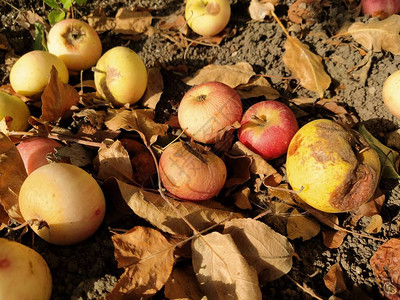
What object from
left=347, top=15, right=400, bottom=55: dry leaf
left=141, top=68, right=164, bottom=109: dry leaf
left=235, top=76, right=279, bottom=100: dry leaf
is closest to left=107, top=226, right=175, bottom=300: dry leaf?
left=141, top=68, right=164, bottom=109: dry leaf

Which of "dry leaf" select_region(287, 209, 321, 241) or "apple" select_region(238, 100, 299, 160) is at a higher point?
"apple" select_region(238, 100, 299, 160)

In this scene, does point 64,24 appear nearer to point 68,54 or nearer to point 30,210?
point 68,54

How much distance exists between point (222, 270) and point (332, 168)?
726mm

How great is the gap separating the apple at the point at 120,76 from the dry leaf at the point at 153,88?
0.10 metres

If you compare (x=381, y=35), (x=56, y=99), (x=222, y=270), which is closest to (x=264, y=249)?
(x=222, y=270)

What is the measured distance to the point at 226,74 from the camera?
2.68 meters

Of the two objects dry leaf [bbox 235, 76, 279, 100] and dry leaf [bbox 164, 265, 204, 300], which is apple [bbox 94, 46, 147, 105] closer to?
dry leaf [bbox 235, 76, 279, 100]

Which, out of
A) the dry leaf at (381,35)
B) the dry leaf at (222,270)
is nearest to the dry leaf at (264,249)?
the dry leaf at (222,270)

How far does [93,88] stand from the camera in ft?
9.05

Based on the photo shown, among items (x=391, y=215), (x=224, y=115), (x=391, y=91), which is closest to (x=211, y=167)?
(x=224, y=115)

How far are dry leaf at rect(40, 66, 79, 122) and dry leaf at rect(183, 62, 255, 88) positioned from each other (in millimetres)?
827

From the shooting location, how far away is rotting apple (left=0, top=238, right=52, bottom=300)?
4.81 ft

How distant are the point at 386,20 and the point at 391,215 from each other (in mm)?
1447

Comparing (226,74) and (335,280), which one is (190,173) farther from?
(226,74)
